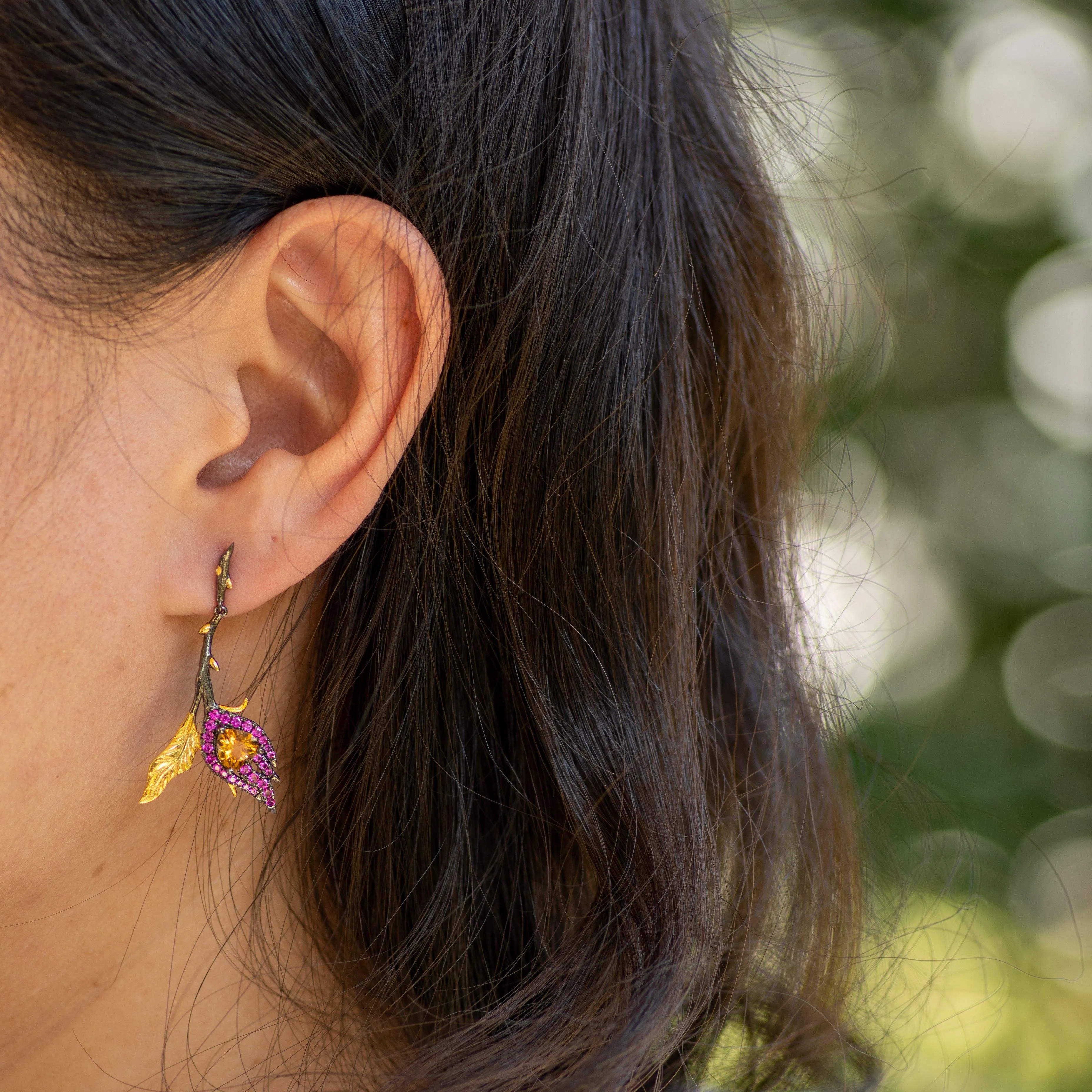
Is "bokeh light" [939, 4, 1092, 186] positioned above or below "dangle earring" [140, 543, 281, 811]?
below

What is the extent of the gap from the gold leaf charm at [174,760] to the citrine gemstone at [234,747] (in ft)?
0.04

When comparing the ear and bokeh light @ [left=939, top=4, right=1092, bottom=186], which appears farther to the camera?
bokeh light @ [left=939, top=4, right=1092, bottom=186]

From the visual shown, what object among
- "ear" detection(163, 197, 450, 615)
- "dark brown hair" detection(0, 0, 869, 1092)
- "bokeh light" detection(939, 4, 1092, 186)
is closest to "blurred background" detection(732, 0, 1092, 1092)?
"bokeh light" detection(939, 4, 1092, 186)

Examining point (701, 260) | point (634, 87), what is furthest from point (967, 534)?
point (634, 87)

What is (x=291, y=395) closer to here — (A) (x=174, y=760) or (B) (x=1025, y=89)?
(A) (x=174, y=760)

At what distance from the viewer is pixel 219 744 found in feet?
1.93

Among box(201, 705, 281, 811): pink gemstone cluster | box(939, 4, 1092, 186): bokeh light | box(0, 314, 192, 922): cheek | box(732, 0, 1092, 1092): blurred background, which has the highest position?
box(0, 314, 192, 922): cheek

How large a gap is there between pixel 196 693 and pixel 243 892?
0.59 feet

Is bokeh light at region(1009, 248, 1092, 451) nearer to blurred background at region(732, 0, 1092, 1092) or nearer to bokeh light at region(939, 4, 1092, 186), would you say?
blurred background at region(732, 0, 1092, 1092)

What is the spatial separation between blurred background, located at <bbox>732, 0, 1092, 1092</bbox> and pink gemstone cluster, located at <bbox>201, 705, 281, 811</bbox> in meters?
1.08

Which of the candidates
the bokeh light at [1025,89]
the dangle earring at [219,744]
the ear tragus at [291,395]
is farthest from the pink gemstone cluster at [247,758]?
the bokeh light at [1025,89]

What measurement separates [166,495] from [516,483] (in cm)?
21

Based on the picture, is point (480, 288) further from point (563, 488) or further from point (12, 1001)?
point (12, 1001)

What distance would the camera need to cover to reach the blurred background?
5.34 ft
